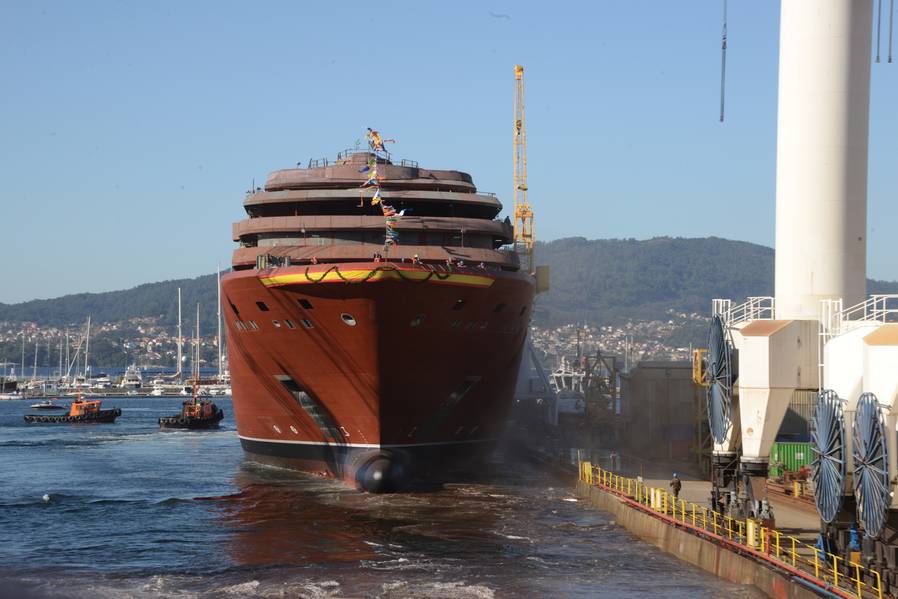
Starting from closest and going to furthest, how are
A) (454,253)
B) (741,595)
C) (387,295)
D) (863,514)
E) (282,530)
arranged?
(863,514)
(741,595)
(282,530)
(387,295)
(454,253)

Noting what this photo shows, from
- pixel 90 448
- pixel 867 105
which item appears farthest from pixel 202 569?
pixel 90 448

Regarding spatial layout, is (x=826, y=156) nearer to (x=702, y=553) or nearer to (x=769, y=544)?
(x=769, y=544)

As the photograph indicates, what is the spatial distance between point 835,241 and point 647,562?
1031cm

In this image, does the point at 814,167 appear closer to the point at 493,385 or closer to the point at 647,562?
the point at 647,562

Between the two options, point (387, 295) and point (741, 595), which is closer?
point (741, 595)

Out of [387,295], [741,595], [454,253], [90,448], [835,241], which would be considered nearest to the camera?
[741,595]

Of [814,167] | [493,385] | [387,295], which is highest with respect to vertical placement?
[814,167]

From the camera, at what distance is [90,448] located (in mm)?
77688

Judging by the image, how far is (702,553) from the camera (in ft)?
103

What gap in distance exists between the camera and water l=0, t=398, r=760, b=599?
30.4 metres

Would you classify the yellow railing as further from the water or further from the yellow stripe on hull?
the yellow stripe on hull

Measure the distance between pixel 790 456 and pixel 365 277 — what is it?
16.6 meters

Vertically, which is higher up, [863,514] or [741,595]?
[863,514]

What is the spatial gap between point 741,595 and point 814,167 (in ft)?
39.1
